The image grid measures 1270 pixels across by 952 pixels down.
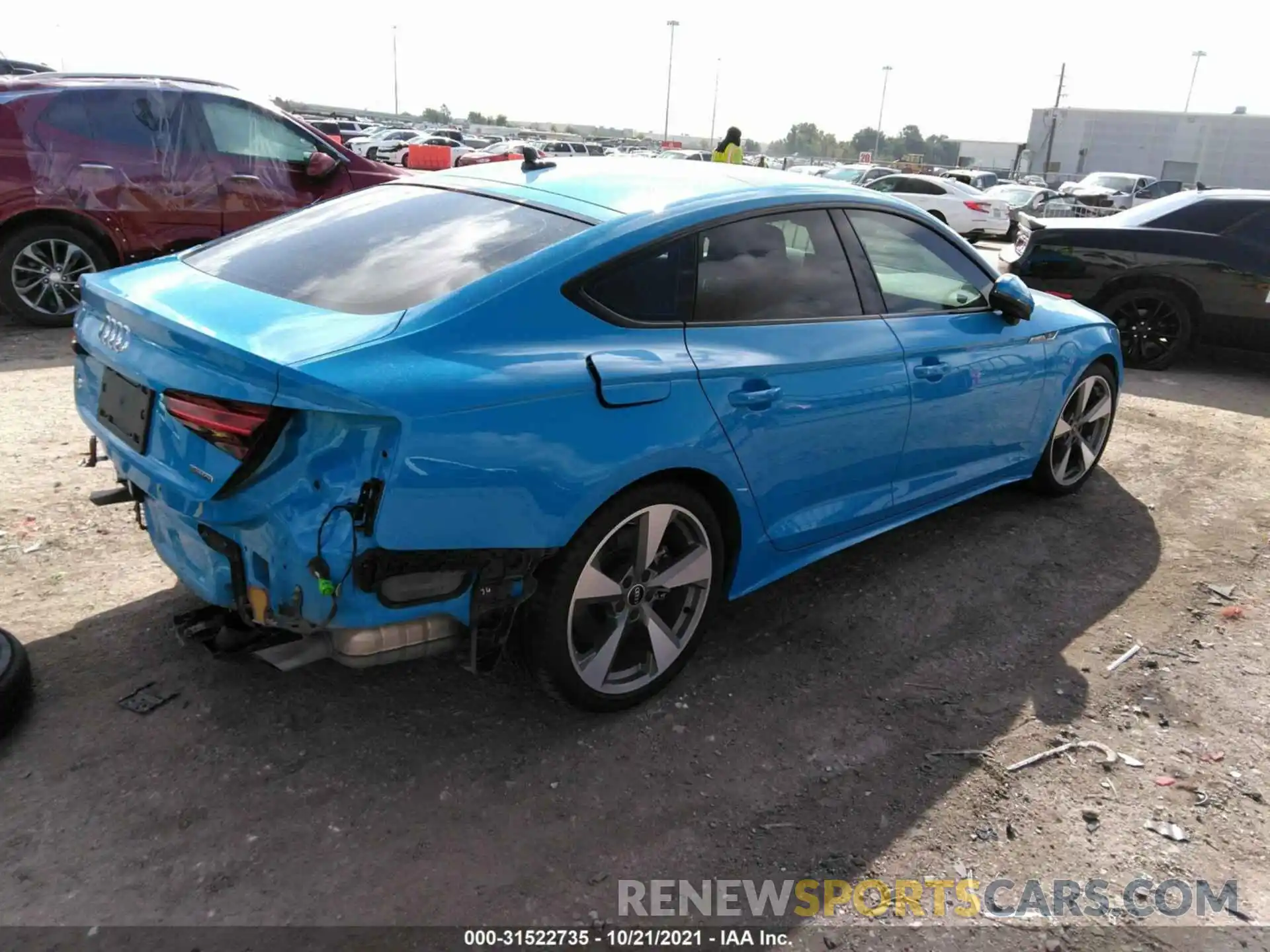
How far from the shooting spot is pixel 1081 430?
Answer: 5078 mm

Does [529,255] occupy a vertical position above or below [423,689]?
above

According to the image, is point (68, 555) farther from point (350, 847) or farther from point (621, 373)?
point (621, 373)

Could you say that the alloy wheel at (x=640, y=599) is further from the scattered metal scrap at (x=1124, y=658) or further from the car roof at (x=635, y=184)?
the scattered metal scrap at (x=1124, y=658)

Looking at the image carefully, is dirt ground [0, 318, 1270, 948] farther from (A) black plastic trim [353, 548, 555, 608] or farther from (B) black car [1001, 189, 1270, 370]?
(B) black car [1001, 189, 1270, 370]

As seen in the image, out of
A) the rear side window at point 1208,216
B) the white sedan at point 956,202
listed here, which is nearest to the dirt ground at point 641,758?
the rear side window at point 1208,216

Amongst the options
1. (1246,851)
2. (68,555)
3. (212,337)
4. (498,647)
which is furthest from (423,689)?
Result: (1246,851)

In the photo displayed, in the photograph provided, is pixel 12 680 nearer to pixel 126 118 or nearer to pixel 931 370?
pixel 931 370

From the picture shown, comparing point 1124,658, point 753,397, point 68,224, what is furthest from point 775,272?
point 68,224

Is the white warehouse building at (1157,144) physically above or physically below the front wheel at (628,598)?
above

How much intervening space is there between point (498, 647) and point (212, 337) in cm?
112

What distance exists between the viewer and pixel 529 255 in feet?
8.87

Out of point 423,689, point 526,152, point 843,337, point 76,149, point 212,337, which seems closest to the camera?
point 212,337

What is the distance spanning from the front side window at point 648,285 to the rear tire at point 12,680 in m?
2.03

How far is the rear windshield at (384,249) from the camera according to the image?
267cm
